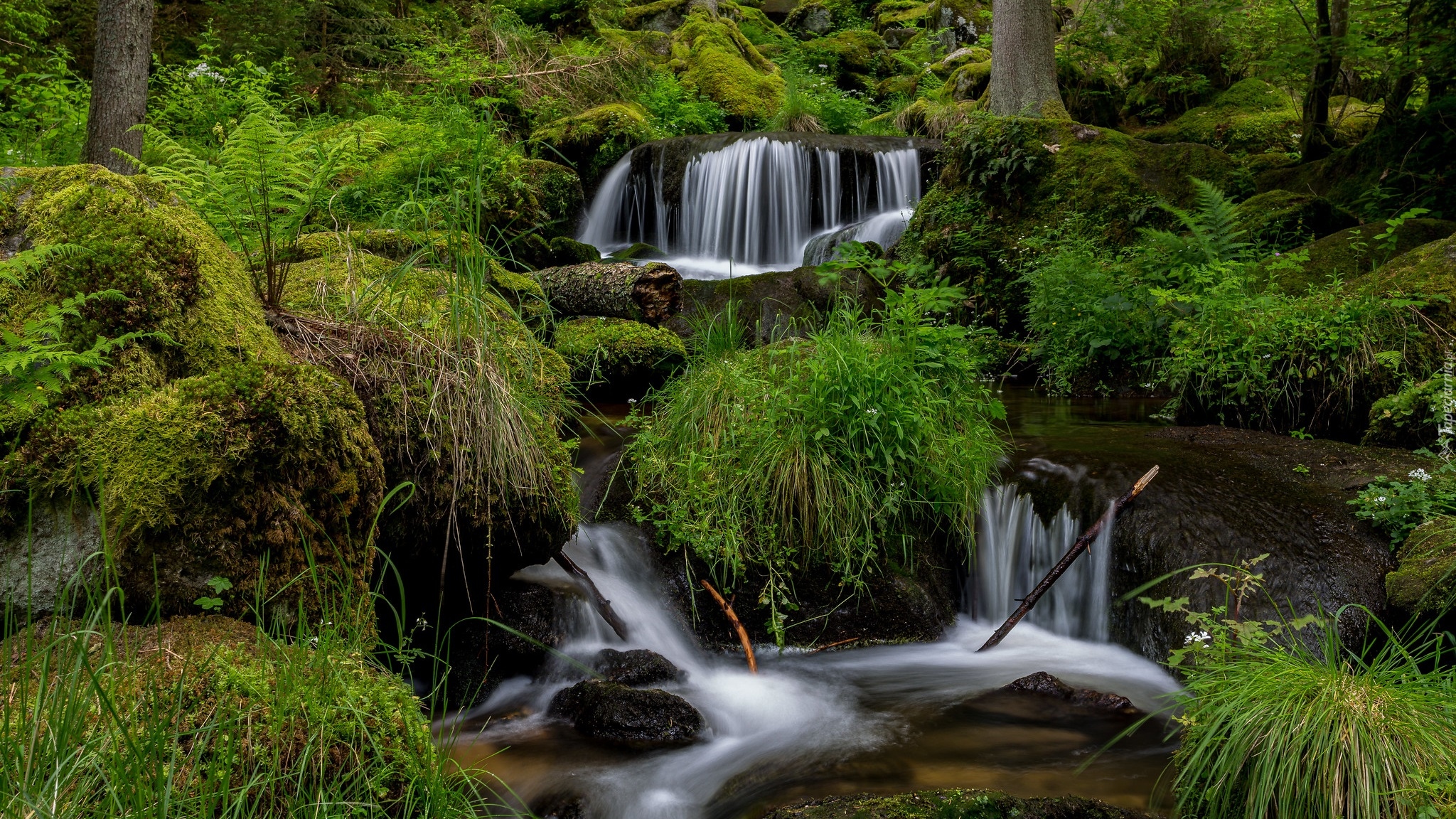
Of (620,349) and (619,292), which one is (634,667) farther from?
(619,292)

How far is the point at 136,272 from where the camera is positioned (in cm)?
305

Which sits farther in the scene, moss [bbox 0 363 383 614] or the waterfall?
the waterfall

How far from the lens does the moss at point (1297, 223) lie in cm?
883

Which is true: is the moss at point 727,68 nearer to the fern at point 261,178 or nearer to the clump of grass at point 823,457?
the clump of grass at point 823,457

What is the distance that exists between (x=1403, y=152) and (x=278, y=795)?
1119 cm

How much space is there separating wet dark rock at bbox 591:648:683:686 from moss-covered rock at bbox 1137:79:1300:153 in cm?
1226

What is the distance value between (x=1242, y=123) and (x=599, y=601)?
1306 centimetres

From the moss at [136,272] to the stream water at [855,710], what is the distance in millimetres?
1570

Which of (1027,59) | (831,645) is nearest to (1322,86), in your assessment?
(1027,59)

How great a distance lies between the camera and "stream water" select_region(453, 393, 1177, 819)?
3.57 meters

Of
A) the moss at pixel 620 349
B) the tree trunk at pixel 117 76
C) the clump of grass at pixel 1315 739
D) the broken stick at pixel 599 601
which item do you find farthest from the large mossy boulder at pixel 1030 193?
the tree trunk at pixel 117 76

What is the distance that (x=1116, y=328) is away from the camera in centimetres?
877

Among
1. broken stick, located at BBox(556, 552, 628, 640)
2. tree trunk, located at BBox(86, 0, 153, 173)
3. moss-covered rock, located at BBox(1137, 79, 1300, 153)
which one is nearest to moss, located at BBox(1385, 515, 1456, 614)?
broken stick, located at BBox(556, 552, 628, 640)

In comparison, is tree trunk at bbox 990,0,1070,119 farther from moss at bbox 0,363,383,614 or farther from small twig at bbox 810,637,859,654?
moss at bbox 0,363,383,614
